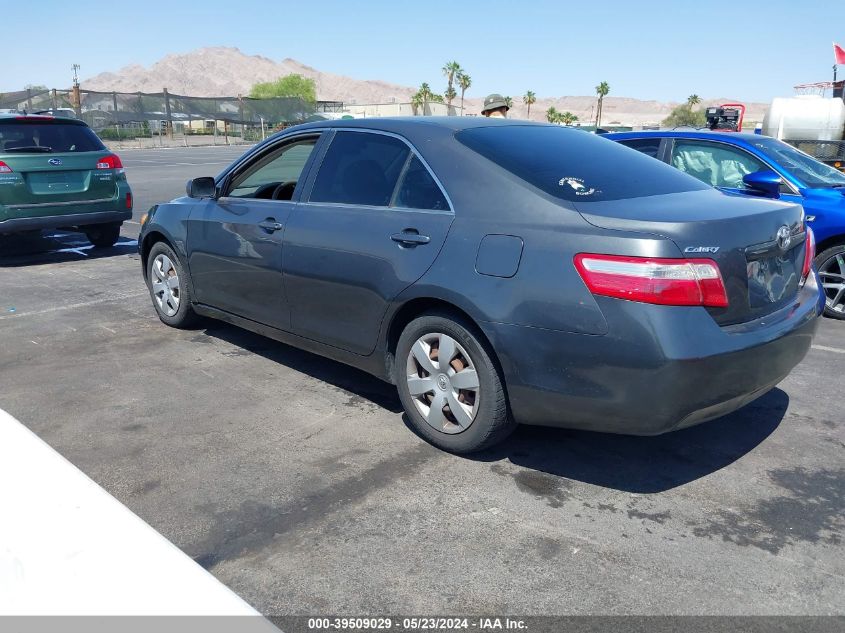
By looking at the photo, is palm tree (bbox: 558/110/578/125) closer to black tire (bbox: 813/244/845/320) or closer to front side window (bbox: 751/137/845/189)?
front side window (bbox: 751/137/845/189)

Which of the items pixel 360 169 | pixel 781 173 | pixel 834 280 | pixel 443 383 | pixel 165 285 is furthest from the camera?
pixel 834 280

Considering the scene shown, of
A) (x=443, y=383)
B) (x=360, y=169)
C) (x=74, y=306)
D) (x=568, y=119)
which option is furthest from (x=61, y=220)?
(x=568, y=119)

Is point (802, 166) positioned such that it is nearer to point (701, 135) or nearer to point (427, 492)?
point (701, 135)

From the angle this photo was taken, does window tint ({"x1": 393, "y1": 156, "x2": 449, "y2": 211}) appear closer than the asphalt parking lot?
No

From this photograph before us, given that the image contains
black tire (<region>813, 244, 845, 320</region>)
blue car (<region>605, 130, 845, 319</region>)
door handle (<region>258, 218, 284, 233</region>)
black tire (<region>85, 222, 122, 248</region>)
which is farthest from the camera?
black tire (<region>85, 222, 122, 248</region>)

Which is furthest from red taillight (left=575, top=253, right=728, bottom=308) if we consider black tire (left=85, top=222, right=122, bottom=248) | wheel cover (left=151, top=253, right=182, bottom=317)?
black tire (left=85, top=222, right=122, bottom=248)

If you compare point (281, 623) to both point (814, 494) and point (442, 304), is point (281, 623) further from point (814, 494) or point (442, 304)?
point (814, 494)

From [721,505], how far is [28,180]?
7983 millimetres

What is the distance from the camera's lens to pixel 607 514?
3.17 metres

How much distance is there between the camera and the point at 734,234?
314 cm

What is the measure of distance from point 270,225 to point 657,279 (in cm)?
250

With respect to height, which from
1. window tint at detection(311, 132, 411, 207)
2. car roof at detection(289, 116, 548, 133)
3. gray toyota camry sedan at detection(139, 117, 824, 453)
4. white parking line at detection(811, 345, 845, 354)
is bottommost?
white parking line at detection(811, 345, 845, 354)

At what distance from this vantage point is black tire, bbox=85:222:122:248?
9.77m

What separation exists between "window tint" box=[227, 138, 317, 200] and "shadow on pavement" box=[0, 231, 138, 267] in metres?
4.94
